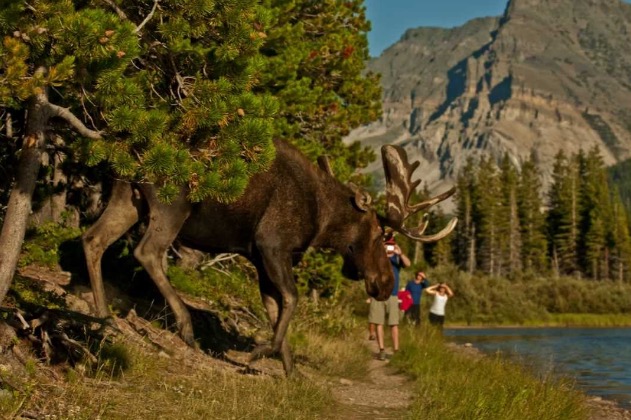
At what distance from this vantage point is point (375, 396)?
10.3 m

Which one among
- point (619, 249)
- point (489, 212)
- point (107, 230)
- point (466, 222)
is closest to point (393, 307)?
point (107, 230)

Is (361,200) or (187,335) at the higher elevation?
(361,200)

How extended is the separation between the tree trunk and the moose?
2354 millimetres

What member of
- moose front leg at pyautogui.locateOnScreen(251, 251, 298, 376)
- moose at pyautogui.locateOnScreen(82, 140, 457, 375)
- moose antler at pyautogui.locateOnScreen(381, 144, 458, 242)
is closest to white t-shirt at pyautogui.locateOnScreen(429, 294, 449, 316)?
moose antler at pyautogui.locateOnScreen(381, 144, 458, 242)

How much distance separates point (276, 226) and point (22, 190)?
3872 mm

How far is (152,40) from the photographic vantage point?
6.77m

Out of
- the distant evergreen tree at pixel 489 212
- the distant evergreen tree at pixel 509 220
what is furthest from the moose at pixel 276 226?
the distant evergreen tree at pixel 509 220

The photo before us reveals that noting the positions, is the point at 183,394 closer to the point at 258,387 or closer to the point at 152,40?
the point at 258,387

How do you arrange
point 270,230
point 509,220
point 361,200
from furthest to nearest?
point 509,220 → point 361,200 → point 270,230

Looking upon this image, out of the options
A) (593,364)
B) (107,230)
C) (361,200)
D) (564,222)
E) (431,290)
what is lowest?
(593,364)

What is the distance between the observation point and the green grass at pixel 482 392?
27.9 ft

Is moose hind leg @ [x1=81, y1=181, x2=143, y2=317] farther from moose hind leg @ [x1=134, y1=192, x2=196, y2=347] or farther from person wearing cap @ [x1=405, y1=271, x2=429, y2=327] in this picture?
person wearing cap @ [x1=405, y1=271, x2=429, y2=327]

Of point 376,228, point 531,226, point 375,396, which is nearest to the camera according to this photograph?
point 375,396

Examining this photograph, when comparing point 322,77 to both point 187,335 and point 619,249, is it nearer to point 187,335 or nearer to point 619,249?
point 187,335
